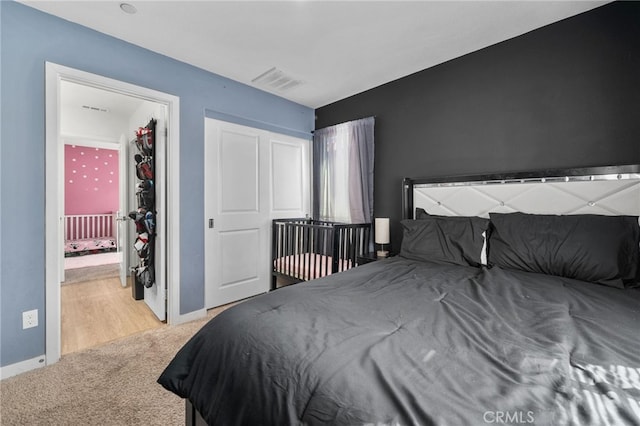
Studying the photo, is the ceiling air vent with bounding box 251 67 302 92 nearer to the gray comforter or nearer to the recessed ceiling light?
the recessed ceiling light

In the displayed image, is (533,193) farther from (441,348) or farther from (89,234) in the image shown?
(89,234)

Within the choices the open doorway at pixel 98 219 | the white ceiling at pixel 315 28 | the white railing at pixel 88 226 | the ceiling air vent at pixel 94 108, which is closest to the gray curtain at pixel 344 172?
the white ceiling at pixel 315 28

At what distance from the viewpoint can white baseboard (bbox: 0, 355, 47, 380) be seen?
5.83ft

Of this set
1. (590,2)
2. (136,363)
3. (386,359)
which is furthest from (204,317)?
(590,2)

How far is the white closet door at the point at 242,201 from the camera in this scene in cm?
289

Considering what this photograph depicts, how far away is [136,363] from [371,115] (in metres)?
3.23

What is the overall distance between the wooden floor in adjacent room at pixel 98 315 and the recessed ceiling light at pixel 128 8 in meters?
2.56

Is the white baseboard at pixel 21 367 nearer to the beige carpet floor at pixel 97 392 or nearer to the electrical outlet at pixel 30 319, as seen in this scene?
the beige carpet floor at pixel 97 392

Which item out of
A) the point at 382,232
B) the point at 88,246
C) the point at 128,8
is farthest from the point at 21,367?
the point at 88,246

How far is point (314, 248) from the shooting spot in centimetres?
316

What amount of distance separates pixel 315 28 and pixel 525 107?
5.90 ft

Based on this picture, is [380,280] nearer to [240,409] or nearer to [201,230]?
[240,409]

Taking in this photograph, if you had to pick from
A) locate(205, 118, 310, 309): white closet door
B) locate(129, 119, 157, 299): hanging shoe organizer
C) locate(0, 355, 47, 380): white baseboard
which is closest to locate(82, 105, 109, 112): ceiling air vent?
locate(129, 119, 157, 299): hanging shoe organizer

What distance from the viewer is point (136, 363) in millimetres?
1940
